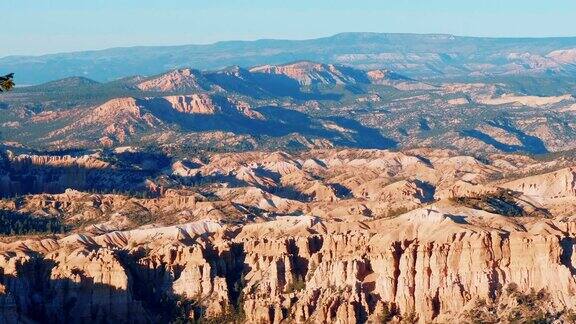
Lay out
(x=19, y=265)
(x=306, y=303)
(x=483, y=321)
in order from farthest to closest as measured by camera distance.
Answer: (x=19, y=265)
(x=306, y=303)
(x=483, y=321)

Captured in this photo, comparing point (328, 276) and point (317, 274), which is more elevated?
point (328, 276)

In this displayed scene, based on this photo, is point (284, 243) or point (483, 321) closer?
point (483, 321)

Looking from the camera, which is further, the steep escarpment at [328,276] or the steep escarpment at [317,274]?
the steep escarpment at [317,274]

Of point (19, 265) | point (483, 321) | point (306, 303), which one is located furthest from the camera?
point (19, 265)

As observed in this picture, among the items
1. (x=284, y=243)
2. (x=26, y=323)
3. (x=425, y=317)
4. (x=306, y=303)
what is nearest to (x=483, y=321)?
(x=425, y=317)

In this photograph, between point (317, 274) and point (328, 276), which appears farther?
point (317, 274)

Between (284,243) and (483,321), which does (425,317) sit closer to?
(483,321)

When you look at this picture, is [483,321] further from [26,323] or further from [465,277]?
[26,323]

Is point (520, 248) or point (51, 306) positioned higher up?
point (520, 248)

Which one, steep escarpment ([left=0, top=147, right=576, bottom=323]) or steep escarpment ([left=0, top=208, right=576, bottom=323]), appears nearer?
steep escarpment ([left=0, top=147, right=576, bottom=323])

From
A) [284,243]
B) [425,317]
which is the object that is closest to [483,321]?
[425,317]
